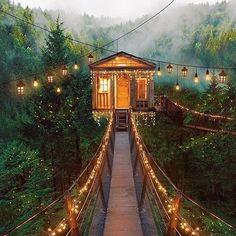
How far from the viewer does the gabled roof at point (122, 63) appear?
2166 cm

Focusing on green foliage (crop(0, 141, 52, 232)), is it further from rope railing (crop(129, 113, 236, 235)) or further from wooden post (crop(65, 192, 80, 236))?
wooden post (crop(65, 192, 80, 236))

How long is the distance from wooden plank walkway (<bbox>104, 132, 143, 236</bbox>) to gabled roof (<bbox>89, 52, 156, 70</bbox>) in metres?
7.46

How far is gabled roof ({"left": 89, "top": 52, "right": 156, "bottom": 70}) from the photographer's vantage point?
853 inches

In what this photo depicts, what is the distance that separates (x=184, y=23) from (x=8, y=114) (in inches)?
1440

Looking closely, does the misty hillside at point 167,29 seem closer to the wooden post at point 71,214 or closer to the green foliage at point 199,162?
the green foliage at point 199,162

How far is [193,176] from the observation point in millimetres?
24766

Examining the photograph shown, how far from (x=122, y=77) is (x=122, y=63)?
39.7 inches

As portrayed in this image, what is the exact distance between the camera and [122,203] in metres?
10.2

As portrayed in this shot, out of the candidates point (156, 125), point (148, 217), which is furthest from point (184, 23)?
point (148, 217)

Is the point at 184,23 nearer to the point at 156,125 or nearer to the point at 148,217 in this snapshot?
the point at 156,125

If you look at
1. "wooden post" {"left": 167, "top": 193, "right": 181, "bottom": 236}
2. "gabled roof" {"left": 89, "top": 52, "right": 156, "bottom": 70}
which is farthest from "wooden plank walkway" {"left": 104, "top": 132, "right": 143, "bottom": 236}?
"gabled roof" {"left": 89, "top": 52, "right": 156, "bottom": 70}

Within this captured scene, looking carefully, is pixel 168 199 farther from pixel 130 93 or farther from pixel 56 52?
pixel 56 52

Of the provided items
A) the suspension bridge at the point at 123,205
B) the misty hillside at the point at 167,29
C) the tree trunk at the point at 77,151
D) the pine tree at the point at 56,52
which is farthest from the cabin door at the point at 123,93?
the misty hillside at the point at 167,29

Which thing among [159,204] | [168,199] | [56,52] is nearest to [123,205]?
[159,204]
